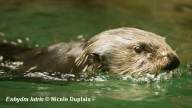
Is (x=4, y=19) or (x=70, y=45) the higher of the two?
(x=4, y=19)

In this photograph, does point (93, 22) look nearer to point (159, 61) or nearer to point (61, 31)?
point (61, 31)

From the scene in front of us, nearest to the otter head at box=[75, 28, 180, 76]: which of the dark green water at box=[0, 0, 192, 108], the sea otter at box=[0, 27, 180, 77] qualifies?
the sea otter at box=[0, 27, 180, 77]

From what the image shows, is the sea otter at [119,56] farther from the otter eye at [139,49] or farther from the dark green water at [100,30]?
the dark green water at [100,30]

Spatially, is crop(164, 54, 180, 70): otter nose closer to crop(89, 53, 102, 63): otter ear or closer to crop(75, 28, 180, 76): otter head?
crop(75, 28, 180, 76): otter head

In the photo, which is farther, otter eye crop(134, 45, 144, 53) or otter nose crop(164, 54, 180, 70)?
otter eye crop(134, 45, 144, 53)

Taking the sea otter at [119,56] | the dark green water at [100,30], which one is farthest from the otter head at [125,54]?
the dark green water at [100,30]

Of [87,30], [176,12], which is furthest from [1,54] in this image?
[176,12]

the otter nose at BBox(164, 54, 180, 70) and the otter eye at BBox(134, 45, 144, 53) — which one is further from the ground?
the otter eye at BBox(134, 45, 144, 53)

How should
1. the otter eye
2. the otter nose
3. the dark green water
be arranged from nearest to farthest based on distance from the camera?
1. the dark green water
2. the otter nose
3. the otter eye

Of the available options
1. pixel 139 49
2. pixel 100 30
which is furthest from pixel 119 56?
pixel 100 30
